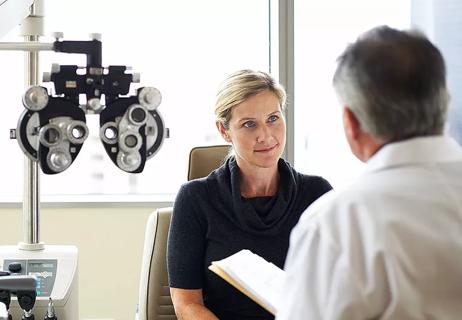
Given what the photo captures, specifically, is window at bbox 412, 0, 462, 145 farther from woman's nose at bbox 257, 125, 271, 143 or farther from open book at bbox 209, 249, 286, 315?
open book at bbox 209, 249, 286, 315

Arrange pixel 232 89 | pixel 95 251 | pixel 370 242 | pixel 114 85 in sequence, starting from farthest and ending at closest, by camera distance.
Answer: pixel 95 251
pixel 232 89
pixel 114 85
pixel 370 242

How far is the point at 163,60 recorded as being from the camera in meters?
3.85

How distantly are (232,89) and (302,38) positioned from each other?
5.27 ft

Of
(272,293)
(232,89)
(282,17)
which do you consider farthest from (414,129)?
(282,17)

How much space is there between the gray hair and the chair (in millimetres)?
1346

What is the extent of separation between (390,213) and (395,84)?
17 cm

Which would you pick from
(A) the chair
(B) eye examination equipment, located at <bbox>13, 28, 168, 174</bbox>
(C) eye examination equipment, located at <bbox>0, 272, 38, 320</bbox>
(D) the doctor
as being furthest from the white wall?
(D) the doctor

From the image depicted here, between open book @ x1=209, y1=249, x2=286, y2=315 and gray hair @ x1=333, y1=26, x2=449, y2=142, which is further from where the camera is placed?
open book @ x1=209, y1=249, x2=286, y2=315

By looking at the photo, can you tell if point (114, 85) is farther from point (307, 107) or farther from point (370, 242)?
point (307, 107)

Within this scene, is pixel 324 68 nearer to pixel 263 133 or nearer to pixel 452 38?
pixel 452 38

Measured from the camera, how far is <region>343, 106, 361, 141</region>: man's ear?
119cm

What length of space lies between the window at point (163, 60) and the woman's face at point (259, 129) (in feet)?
4.92

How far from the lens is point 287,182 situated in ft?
7.84

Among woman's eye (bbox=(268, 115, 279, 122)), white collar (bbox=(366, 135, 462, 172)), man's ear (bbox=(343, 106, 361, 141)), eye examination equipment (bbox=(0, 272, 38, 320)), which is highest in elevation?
woman's eye (bbox=(268, 115, 279, 122))
